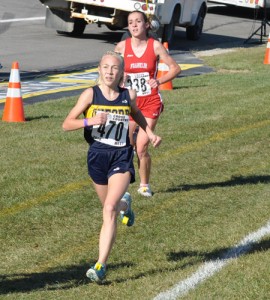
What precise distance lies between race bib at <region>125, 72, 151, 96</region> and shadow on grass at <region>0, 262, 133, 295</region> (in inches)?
117

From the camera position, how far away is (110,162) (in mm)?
7539

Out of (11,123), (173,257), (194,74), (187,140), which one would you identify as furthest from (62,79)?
(173,257)

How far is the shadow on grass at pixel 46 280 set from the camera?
23.0 ft

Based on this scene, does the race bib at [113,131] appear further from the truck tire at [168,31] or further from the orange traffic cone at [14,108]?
the truck tire at [168,31]

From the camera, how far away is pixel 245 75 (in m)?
21.3

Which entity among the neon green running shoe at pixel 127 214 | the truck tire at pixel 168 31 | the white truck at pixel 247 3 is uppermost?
the neon green running shoe at pixel 127 214

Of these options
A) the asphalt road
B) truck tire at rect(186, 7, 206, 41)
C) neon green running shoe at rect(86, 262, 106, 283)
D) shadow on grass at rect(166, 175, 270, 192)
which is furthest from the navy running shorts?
truck tire at rect(186, 7, 206, 41)

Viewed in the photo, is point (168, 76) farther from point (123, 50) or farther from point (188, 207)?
point (188, 207)

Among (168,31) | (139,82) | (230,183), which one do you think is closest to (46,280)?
(139,82)

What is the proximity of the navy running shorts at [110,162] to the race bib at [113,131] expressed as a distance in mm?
69

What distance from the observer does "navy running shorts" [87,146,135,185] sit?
752 centimetres

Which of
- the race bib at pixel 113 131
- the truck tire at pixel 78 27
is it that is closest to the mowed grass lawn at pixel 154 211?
the race bib at pixel 113 131

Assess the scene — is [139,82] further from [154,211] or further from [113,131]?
[113,131]

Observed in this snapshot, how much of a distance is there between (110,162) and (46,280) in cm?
102
